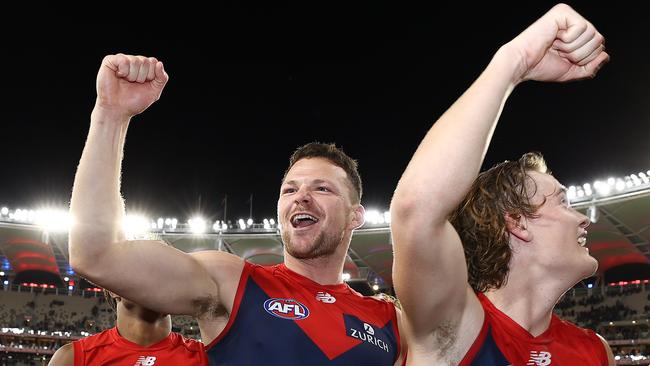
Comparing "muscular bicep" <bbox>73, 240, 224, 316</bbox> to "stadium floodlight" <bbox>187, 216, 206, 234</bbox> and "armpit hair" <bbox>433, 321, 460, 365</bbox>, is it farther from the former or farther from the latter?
"stadium floodlight" <bbox>187, 216, 206, 234</bbox>

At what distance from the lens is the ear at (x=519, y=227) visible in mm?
2984

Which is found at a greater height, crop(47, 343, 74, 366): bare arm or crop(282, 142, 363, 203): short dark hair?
crop(282, 142, 363, 203): short dark hair

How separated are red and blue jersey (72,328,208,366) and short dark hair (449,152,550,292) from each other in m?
2.52

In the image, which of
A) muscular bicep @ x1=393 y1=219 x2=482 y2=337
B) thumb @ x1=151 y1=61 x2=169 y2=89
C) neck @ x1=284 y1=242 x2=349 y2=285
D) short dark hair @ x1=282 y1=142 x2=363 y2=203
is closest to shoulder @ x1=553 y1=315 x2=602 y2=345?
muscular bicep @ x1=393 y1=219 x2=482 y2=337

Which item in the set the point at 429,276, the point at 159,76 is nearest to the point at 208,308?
the point at 159,76

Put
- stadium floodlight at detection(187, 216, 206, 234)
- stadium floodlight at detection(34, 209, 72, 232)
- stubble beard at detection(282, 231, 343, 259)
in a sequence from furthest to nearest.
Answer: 1. stadium floodlight at detection(187, 216, 206, 234)
2. stadium floodlight at detection(34, 209, 72, 232)
3. stubble beard at detection(282, 231, 343, 259)

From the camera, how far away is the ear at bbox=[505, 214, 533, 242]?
9.79 feet

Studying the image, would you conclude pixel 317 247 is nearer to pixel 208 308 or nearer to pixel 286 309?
pixel 286 309

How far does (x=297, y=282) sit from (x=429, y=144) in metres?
1.75

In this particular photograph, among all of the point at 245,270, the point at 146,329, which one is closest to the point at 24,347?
the point at 146,329

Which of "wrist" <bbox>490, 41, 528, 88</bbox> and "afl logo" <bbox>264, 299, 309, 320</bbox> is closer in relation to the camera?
"wrist" <bbox>490, 41, 528, 88</bbox>

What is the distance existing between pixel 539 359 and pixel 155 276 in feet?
5.54

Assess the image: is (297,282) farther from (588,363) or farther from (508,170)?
(588,363)

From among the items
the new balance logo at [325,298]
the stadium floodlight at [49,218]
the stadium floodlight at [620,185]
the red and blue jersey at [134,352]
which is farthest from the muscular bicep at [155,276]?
the stadium floodlight at [49,218]
